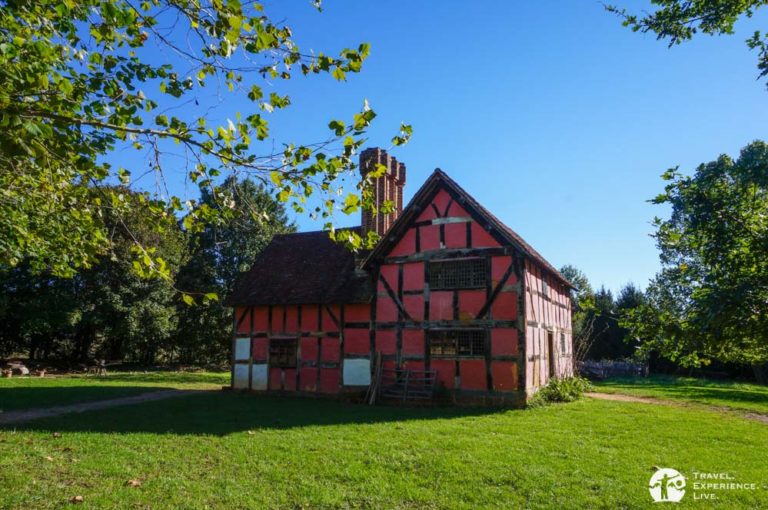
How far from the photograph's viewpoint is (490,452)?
9.31 metres

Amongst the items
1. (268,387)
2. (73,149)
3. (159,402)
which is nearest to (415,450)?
(73,149)

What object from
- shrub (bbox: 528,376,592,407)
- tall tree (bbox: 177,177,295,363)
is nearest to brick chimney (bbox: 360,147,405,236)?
shrub (bbox: 528,376,592,407)

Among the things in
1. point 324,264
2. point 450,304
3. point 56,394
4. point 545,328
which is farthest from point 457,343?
point 56,394

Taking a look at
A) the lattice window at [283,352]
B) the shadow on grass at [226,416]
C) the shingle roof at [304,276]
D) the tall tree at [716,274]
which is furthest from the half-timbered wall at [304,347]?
the tall tree at [716,274]

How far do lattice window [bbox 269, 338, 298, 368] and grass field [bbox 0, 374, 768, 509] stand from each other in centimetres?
559

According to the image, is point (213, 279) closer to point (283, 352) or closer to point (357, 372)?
point (283, 352)

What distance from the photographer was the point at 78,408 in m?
14.6

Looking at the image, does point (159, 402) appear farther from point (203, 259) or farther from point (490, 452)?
point (203, 259)

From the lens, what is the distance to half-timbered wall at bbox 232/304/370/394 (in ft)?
61.1

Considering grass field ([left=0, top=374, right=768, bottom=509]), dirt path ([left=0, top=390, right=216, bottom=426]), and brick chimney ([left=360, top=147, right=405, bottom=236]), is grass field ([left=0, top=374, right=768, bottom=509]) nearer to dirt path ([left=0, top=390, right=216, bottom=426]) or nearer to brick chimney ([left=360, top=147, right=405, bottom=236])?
dirt path ([left=0, top=390, right=216, bottom=426])

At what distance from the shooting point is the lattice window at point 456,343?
55.1 feet

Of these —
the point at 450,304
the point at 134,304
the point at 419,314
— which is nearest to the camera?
the point at 450,304

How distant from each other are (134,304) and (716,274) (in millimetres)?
34983

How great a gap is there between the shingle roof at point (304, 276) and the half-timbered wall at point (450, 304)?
4.73ft
